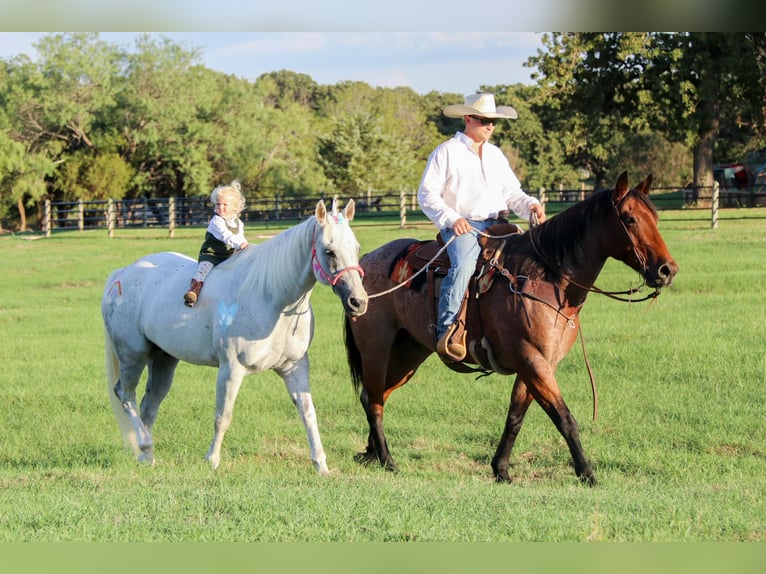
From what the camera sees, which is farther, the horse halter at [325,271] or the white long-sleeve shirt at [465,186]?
the white long-sleeve shirt at [465,186]

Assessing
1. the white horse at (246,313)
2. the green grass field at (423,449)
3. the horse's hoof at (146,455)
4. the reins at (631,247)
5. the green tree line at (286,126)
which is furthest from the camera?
the green tree line at (286,126)

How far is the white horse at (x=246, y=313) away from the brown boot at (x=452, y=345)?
108 cm

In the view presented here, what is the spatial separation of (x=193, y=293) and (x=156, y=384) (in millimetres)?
1443

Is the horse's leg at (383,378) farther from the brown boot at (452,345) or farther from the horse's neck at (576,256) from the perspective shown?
the horse's neck at (576,256)

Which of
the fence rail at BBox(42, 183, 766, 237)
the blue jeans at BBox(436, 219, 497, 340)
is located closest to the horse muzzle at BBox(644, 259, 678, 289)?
the blue jeans at BBox(436, 219, 497, 340)

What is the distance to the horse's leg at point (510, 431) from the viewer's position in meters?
8.02

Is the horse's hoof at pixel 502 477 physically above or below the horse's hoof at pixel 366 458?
above

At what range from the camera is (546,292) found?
7.58 meters

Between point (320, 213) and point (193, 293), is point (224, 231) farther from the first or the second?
point (320, 213)

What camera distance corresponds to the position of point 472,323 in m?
7.97

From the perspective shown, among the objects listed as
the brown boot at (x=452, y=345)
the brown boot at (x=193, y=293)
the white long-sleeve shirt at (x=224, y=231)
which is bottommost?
the brown boot at (x=452, y=345)

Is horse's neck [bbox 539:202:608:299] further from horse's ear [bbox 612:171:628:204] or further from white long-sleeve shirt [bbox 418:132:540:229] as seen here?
white long-sleeve shirt [bbox 418:132:540:229]

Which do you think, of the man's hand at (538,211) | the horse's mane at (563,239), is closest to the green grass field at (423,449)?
the horse's mane at (563,239)

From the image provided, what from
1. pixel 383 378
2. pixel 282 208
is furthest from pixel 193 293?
pixel 282 208
